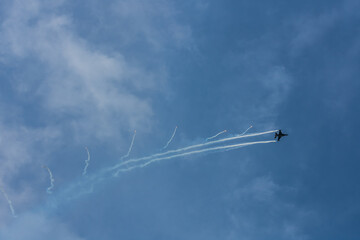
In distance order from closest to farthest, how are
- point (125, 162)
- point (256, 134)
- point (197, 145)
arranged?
point (125, 162) → point (197, 145) → point (256, 134)

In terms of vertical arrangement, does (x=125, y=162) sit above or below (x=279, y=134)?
below

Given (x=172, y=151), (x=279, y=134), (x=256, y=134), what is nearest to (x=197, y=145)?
(x=172, y=151)

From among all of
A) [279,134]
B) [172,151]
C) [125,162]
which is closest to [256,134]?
[279,134]

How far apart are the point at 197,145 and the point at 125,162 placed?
24120mm

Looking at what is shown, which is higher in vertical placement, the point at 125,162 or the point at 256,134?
the point at 256,134

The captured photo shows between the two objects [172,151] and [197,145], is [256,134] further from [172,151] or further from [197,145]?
→ [172,151]

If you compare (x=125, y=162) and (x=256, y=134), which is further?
(x=256, y=134)

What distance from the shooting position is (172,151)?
92500 millimetres

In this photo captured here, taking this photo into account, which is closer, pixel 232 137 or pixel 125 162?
pixel 125 162

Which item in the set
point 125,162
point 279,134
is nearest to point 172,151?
point 125,162

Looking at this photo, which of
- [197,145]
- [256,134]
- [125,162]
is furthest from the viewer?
[256,134]

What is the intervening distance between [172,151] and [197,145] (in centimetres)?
880

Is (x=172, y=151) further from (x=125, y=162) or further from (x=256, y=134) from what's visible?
(x=256, y=134)

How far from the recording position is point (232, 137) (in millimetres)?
97375
